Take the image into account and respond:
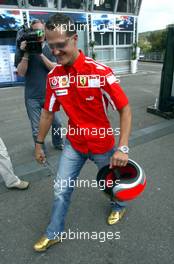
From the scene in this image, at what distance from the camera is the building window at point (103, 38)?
15.1m

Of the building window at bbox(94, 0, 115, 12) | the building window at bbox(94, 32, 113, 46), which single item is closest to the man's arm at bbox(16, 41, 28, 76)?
the building window at bbox(94, 32, 113, 46)

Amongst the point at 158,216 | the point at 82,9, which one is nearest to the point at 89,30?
the point at 82,9

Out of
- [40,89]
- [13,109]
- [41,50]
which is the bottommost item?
[13,109]

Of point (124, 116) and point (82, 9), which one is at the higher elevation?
point (82, 9)

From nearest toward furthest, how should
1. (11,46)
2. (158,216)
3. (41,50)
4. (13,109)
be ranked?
1. (158,216)
2. (41,50)
3. (13,109)
4. (11,46)

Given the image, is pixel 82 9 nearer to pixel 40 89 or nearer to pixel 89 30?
pixel 89 30

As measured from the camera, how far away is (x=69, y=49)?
1.96m

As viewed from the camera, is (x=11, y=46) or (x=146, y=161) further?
(x=11, y=46)

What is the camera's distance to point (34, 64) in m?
3.72

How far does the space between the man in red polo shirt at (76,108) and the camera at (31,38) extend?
130 centimetres

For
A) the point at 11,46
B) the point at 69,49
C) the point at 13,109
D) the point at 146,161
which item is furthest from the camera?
the point at 11,46

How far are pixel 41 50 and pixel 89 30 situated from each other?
11947 millimetres

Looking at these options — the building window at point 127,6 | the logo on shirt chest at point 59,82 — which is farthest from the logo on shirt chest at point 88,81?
the building window at point 127,6

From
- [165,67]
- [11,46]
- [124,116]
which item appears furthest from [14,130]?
[11,46]
